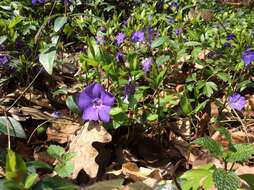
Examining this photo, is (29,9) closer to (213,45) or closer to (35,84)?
(35,84)

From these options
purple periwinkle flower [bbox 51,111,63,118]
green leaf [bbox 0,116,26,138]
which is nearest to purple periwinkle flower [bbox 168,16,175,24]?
purple periwinkle flower [bbox 51,111,63,118]

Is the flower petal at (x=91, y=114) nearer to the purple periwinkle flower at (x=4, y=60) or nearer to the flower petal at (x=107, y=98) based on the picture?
the flower petal at (x=107, y=98)

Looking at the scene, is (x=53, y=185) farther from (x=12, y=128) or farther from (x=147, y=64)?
(x=147, y=64)

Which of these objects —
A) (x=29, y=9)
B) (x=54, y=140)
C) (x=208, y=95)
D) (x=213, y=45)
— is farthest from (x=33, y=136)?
(x=29, y=9)

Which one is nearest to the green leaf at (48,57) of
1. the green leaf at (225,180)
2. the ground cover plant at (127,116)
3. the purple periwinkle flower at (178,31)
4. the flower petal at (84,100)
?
the ground cover plant at (127,116)

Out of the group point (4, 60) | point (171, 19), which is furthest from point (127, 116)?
point (171, 19)

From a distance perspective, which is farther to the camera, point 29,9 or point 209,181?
point 29,9
